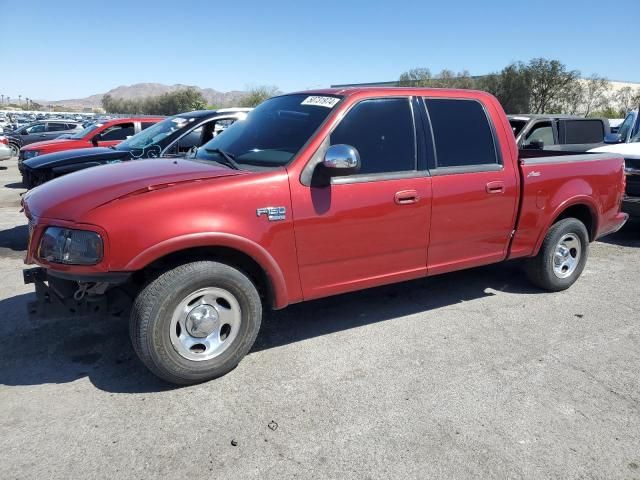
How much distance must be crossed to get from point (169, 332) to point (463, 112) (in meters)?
3.10

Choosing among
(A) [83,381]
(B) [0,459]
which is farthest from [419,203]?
(B) [0,459]

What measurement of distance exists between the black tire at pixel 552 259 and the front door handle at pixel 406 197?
1870 mm

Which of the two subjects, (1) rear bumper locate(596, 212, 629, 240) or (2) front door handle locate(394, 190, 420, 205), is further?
(1) rear bumper locate(596, 212, 629, 240)

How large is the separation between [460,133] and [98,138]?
9.53 metres

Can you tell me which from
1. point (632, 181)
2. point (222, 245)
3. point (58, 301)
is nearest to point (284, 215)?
point (222, 245)

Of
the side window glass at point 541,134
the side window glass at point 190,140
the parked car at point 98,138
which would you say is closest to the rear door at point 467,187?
the side window glass at point 190,140

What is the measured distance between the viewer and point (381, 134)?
4.08 m

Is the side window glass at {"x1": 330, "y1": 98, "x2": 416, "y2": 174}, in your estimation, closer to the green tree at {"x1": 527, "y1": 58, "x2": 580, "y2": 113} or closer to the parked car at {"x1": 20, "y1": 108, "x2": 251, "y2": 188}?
the parked car at {"x1": 20, "y1": 108, "x2": 251, "y2": 188}

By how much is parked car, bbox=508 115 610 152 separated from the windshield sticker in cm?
596

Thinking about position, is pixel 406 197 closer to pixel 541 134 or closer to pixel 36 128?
pixel 541 134

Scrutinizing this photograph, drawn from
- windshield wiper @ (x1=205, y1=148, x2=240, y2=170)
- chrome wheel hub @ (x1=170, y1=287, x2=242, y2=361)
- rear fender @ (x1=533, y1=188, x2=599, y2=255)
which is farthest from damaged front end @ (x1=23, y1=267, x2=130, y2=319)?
rear fender @ (x1=533, y1=188, x2=599, y2=255)

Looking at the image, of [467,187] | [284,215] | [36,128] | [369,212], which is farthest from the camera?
[36,128]

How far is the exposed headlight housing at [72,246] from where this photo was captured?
10.1 ft

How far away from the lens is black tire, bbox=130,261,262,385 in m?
3.22
